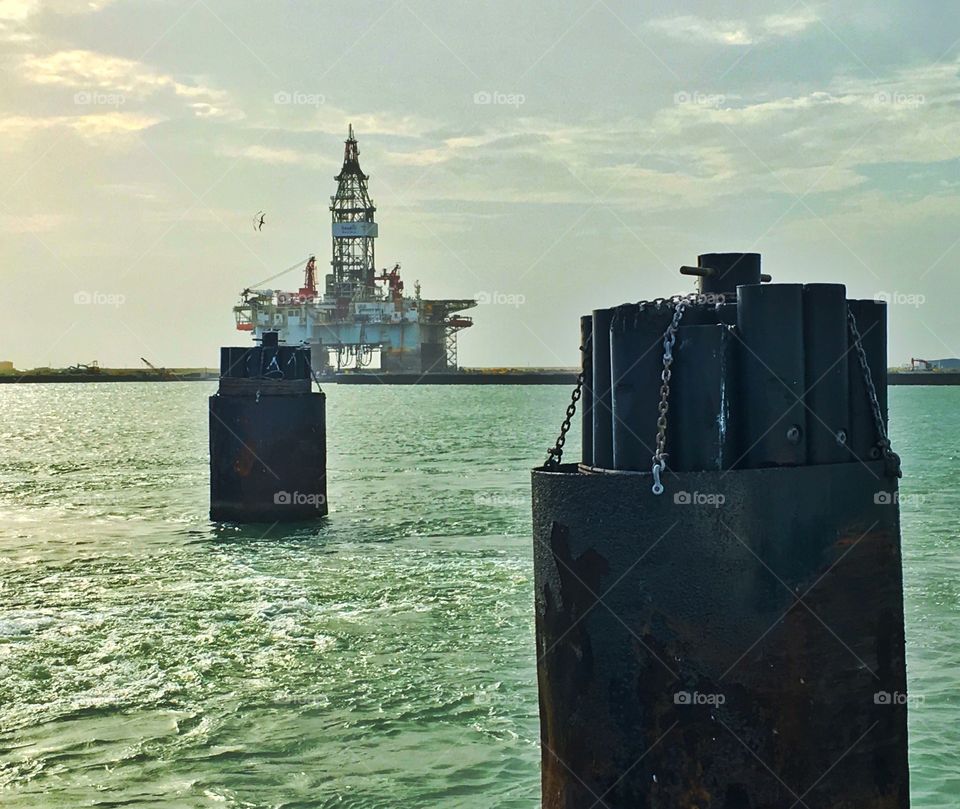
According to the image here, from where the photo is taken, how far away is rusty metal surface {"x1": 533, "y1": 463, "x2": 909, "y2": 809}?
14.8ft

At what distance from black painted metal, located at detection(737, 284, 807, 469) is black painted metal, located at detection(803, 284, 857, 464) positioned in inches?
1.8

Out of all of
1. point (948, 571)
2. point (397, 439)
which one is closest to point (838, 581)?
point (948, 571)

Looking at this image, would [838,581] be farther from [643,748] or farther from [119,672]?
[119,672]

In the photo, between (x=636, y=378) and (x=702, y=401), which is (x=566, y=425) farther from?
(x=702, y=401)

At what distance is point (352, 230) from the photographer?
6531 inches

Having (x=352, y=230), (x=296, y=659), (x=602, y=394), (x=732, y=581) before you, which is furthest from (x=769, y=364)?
(x=352, y=230)

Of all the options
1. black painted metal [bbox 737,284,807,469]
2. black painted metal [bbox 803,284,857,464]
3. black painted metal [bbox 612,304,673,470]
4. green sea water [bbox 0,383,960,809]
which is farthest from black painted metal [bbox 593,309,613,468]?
green sea water [bbox 0,383,960,809]

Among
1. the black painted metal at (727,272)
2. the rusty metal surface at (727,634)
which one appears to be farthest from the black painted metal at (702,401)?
the black painted metal at (727,272)

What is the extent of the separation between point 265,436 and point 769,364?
14.9 metres

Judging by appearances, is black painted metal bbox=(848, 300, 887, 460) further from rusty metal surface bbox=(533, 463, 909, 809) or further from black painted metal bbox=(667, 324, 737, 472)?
black painted metal bbox=(667, 324, 737, 472)

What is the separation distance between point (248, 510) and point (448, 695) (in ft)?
34.7

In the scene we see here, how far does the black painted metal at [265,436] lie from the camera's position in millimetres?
19016

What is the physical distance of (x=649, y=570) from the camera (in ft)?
15.0

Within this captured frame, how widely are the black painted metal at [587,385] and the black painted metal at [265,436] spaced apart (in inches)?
549
